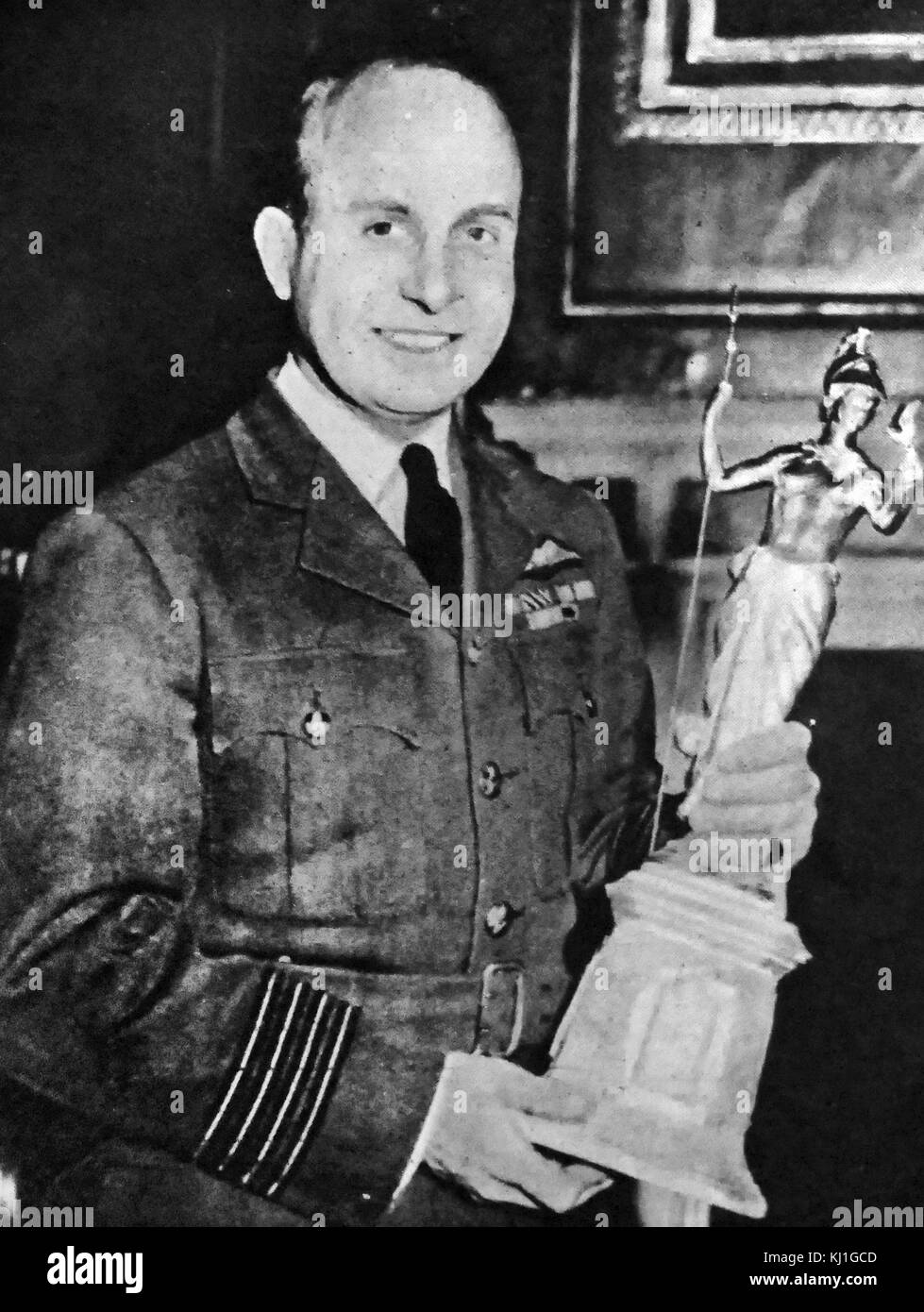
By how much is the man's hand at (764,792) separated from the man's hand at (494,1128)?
0.69 metres

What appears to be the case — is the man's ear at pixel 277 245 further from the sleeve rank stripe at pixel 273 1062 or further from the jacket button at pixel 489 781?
the sleeve rank stripe at pixel 273 1062

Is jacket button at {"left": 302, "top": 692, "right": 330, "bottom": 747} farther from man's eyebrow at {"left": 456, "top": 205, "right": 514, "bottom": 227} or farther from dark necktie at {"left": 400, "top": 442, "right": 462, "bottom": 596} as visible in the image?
man's eyebrow at {"left": 456, "top": 205, "right": 514, "bottom": 227}

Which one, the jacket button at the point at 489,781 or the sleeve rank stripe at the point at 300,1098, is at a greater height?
the jacket button at the point at 489,781

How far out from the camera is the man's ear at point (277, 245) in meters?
3.79

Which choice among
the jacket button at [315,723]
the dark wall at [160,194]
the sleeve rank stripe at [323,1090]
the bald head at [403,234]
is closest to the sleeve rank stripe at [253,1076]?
the sleeve rank stripe at [323,1090]

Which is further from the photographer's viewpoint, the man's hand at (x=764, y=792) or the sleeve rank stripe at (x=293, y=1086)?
the man's hand at (x=764, y=792)

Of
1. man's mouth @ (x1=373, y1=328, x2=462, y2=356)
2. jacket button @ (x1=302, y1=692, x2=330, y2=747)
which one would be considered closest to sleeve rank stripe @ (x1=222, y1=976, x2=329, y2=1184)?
jacket button @ (x1=302, y1=692, x2=330, y2=747)

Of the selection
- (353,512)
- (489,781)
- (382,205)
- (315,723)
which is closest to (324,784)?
(315,723)

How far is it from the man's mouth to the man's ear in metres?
0.25

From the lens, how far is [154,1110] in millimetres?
3689

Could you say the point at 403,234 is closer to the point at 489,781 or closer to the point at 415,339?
the point at 415,339

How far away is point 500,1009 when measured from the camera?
3.75 m

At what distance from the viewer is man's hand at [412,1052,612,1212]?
146 inches
